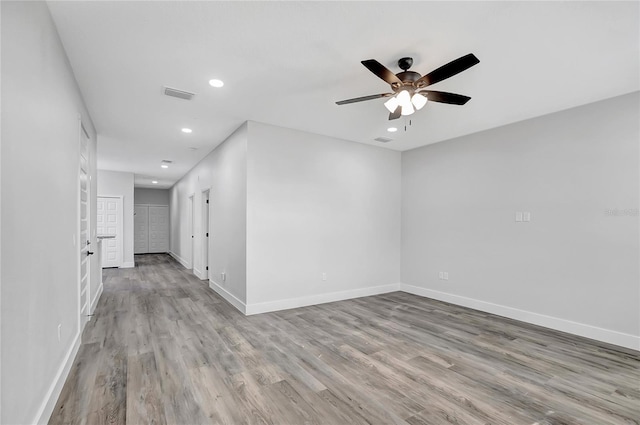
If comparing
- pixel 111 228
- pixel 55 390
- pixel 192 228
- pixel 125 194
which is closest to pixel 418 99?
pixel 55 390

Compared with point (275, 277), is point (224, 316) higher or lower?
lower

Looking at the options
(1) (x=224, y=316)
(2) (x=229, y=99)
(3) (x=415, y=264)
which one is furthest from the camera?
(3) (x=415, y=264)

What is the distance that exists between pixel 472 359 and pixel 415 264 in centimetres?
288

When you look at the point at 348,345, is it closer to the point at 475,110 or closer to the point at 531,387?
the point at 531,387

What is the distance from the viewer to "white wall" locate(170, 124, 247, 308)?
4586mm

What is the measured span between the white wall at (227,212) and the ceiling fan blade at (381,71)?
2.56 m

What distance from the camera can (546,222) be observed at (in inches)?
160

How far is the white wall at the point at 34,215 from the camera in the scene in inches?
57.7

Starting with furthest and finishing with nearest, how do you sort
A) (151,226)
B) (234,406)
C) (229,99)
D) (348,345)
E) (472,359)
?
(151,226)
(229,99)
(348,345)
(472,359)
(234,406)

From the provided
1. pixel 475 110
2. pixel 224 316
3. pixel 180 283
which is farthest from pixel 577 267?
pixel 180 283

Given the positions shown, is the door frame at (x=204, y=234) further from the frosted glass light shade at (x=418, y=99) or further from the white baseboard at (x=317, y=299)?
the frosted glass light shade at (x=418, y=99)

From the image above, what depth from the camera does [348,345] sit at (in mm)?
3336

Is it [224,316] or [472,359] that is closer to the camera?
[472,359]

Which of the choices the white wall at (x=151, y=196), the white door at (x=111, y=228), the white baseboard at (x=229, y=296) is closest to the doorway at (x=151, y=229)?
the white wall at (x=151, y=196)
